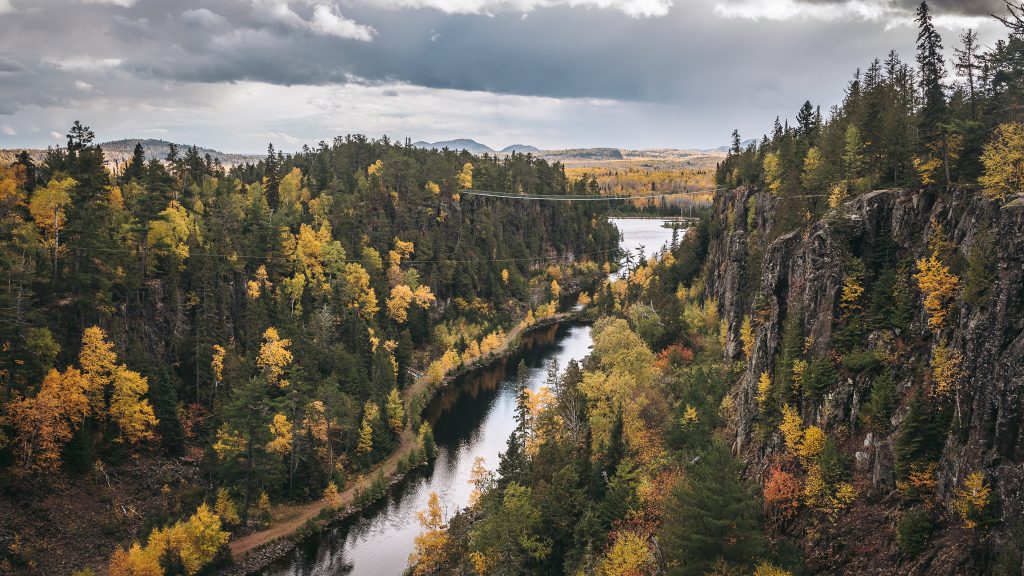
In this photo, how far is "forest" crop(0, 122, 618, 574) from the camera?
47844 millimetres

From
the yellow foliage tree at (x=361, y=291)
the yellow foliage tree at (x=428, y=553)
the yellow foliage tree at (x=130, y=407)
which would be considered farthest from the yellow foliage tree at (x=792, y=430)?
the yellow foliage tree at (x=361, y=291)

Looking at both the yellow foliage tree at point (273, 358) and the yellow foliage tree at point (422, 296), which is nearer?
the yellow foliage tree at point (273, 358)

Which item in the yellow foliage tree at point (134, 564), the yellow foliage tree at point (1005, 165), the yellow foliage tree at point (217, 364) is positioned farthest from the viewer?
the yellow foliage tree at point (217, 364)

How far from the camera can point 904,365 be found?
3092 centimetres

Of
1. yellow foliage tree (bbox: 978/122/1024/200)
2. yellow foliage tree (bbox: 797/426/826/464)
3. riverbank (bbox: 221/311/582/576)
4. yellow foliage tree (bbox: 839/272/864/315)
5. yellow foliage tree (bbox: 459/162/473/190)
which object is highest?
yellow foliage tree (bbox: 459/162/473/190)

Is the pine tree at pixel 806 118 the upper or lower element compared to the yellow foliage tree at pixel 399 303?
upper

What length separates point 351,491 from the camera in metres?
60.0

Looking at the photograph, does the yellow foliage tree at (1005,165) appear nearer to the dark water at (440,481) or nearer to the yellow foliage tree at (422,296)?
the dark water at (440,481)

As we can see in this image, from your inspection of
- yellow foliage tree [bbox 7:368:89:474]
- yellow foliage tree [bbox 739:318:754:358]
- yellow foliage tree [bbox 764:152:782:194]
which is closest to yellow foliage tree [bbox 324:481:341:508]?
yellow foliage tree [bbox 7:368:89:474]

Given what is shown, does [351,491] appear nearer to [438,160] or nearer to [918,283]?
[918,283]

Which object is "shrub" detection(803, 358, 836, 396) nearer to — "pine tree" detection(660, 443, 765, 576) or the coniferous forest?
the coniferous forest

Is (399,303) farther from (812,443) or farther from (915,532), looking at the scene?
(915,532)

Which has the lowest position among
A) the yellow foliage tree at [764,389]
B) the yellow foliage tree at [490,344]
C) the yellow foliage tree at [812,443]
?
the yellow foliage tree at [490,344]

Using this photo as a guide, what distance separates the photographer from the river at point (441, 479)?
5006 cm
